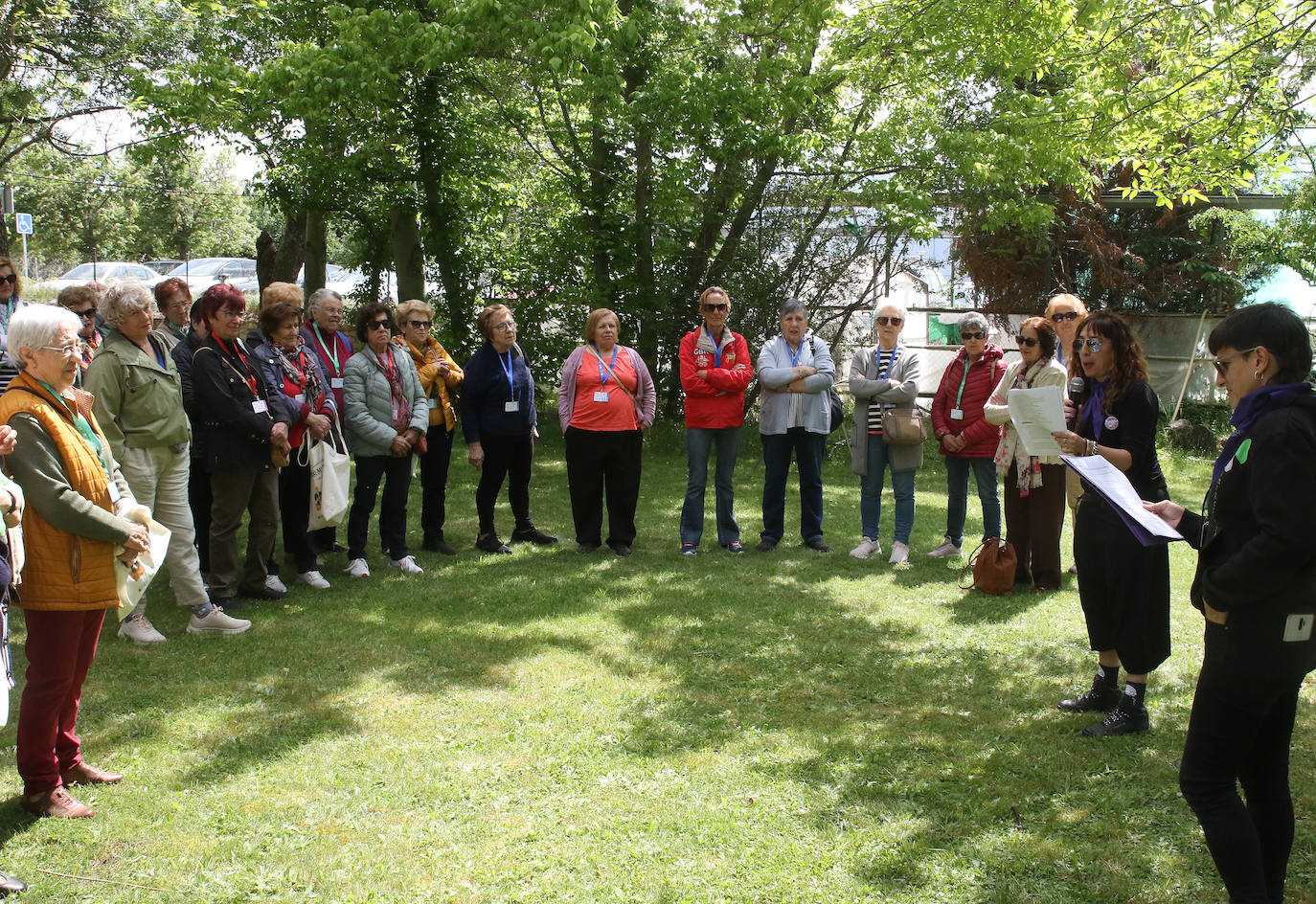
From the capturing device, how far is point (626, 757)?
436 centimetres

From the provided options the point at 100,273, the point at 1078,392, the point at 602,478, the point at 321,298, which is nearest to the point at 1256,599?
the point at 1078,392

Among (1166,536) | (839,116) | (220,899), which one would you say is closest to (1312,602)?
(1166,536)

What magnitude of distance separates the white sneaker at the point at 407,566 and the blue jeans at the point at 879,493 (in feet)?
11.3

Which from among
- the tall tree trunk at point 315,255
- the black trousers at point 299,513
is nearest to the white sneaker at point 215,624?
the black trousers at point 299,513

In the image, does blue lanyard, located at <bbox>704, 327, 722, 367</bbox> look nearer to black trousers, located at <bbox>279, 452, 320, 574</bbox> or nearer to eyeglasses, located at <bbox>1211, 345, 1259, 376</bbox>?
black trousers, located at <bbox>279, 452, 320, 574</bbox>

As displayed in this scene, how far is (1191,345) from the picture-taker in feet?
52.2

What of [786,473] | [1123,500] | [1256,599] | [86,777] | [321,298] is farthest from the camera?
[786,473]

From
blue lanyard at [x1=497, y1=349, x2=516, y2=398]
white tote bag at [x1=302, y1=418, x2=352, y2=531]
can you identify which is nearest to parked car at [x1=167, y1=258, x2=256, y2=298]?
blue lanyard at [x1=497, y1=349, x2=516, y2=398]

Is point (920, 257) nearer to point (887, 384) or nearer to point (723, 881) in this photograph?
point (887, 384)

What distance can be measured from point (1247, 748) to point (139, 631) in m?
5.37

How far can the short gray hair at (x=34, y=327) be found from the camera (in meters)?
3.54

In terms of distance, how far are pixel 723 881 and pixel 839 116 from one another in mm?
11380

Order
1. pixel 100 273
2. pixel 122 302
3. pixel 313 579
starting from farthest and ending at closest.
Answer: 1. pixel 100 273
2. pixel 313 579
3. pixel 122 302

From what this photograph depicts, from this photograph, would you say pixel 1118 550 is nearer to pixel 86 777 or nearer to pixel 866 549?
pixel 866 549
